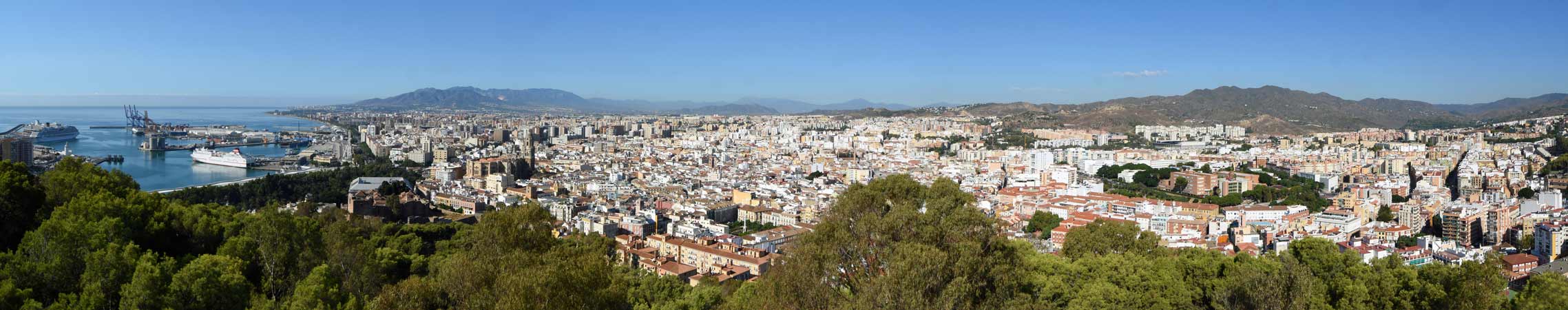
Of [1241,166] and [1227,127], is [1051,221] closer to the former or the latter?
[1241,166]

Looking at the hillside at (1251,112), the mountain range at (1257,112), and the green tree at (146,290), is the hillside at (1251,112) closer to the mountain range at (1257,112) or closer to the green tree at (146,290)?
the mountain range at (1257,112)

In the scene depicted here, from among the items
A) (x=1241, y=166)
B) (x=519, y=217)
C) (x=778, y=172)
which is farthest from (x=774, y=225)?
(x=1241, y=166)

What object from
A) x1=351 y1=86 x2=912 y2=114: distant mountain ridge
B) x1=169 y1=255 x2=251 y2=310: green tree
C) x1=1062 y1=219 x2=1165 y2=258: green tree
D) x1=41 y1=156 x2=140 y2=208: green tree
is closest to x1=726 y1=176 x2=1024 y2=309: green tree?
x1=169 y1=255 x2=251 y2=310: green tree

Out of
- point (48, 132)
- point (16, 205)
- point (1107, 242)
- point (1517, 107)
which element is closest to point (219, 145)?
point (48, 132)

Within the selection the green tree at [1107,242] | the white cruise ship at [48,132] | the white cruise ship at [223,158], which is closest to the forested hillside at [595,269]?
the green tree at [1107,242]

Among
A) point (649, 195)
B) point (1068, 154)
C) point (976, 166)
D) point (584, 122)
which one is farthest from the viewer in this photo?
point (584, 122)

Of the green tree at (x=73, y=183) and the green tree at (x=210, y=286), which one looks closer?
the green tree at (x=210, y=286)
